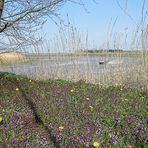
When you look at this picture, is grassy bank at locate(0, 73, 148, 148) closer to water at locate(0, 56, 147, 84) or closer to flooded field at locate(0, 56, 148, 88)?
flooded field at locate(0, 56, 148, 88)

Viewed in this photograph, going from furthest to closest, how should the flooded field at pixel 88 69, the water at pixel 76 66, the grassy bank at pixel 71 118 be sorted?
the water at pixel 76 66
the flooded field at pixel 88 69
the grassy bank at pixel 71 118

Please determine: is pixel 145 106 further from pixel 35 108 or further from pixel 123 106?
pixel 35 108

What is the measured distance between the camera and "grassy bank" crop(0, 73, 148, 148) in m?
3.76

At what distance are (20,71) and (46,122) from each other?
36.3 feet

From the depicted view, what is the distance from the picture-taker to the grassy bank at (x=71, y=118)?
12.3 ft

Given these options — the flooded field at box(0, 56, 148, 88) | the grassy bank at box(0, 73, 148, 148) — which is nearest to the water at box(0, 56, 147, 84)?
the flooded field at box(0, 56, 148, 88)

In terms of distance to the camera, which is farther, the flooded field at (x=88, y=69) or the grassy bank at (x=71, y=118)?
the flooded field at (x=88, y=69)

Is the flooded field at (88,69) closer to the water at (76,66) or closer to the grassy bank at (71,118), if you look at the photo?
the water at (76,66)

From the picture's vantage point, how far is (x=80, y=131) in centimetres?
405

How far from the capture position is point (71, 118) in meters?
4.72

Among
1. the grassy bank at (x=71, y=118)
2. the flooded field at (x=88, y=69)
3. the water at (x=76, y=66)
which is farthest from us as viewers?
the water at (x=76, y=66)

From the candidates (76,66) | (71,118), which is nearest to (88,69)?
(76,66)

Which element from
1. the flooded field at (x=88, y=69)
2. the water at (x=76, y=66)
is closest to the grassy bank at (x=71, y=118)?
the flooded field at (x=88, y=69)

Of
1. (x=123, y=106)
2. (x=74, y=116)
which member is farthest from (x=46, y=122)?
(x=123, y=106)
